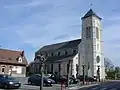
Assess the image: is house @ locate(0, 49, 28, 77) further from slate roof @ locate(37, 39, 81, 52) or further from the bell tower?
the bell tower

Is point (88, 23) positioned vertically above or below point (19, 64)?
above

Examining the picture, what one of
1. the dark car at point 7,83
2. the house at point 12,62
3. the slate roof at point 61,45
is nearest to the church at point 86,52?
the slate roof at point 61,45

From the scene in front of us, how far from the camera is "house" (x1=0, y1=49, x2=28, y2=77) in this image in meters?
77.4

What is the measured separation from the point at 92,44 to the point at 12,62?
26.2m

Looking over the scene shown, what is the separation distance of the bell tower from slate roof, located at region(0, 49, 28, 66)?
18683mm

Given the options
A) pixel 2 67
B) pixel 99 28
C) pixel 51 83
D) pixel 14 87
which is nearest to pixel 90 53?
pixel 99 28

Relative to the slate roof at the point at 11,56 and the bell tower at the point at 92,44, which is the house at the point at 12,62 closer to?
the slate roof at the point at 11,56

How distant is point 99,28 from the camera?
90938mm

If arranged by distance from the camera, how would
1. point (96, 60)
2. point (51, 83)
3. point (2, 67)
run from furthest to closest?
point (96, 60) → point (2, 67) → point (51, 83)

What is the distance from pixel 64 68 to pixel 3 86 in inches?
2229

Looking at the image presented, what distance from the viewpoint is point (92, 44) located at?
88.1 meters

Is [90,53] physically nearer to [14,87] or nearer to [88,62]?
[88,62]

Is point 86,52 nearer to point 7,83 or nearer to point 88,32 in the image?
point 88,32

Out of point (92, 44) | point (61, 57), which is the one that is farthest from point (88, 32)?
point (61, 57)
